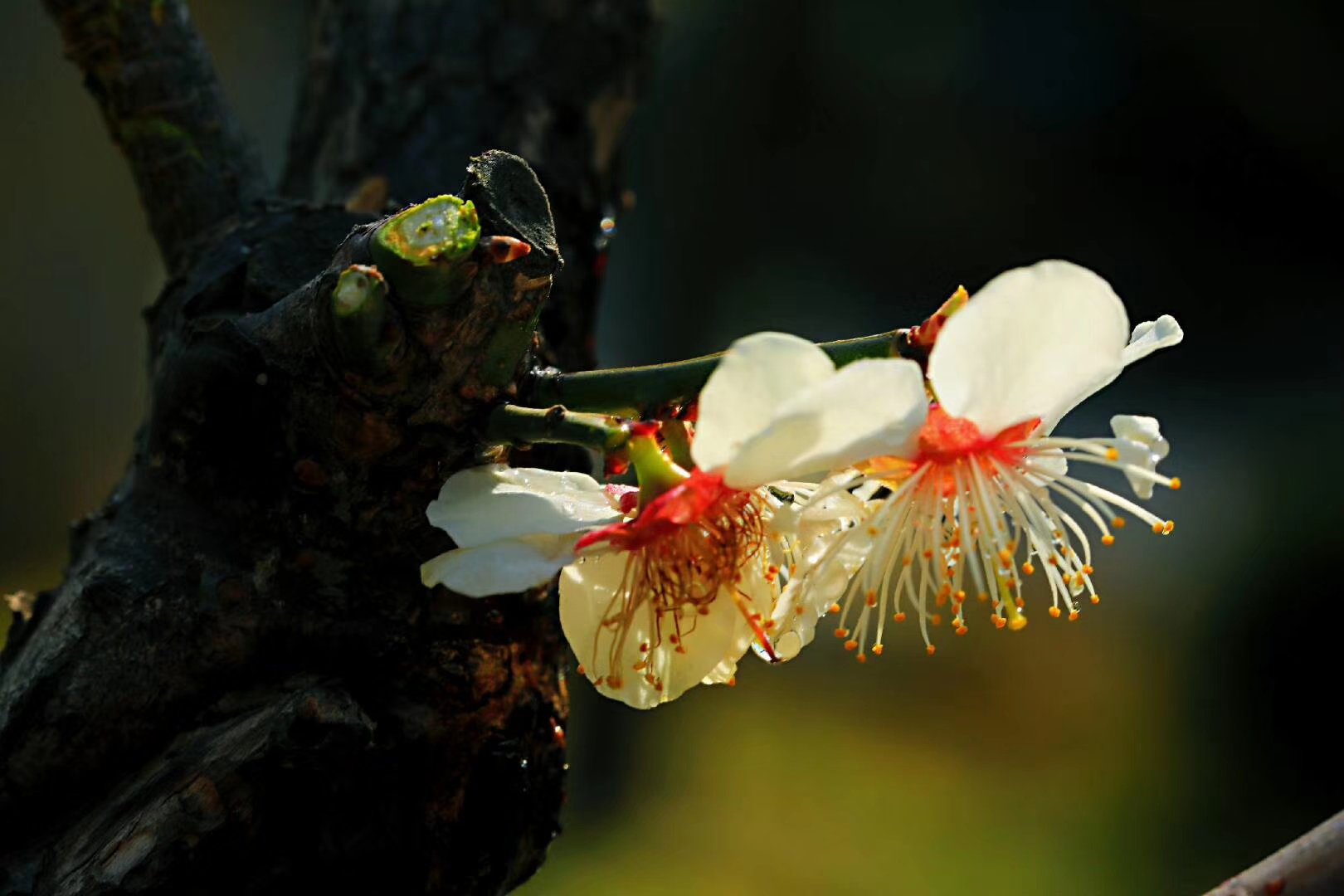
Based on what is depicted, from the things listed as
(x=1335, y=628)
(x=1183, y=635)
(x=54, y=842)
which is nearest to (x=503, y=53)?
(x=54, y=842)

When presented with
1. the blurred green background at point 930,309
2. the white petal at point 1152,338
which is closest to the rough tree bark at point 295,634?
the white petal at point 1152,338

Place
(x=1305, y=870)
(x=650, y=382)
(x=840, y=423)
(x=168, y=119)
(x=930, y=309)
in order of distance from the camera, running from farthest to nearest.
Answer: (x=930, y=309), (x=168, y=119), (x=650, y=382), (x=840, y=423), (x=1305, y=870)

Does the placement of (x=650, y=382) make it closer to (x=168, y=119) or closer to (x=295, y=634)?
(x=295, y=634)

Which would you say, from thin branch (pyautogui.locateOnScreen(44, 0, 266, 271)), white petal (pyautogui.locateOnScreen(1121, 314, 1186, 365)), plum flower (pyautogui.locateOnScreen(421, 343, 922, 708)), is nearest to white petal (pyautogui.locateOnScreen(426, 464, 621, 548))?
plum flower (pyautogui.locateOnScreen(421, 343, 922, 708))

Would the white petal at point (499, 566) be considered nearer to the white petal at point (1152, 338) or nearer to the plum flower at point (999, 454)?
→ the plum flower at point (999, 454)

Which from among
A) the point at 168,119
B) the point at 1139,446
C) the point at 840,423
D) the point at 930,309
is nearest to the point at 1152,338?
the point at 1139,446

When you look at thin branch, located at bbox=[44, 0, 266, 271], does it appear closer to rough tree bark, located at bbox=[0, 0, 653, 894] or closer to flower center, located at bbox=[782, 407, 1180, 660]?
rough tree bark, located at bbox=[0, 0, 653, 894]
